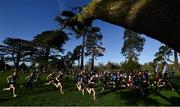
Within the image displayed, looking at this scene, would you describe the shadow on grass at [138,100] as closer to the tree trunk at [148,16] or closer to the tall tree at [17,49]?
the tree trunk at [148,16]

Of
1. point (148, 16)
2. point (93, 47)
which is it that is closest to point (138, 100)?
point (148, 16)

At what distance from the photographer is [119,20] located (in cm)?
451

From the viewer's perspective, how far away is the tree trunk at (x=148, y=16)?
12.8 ft

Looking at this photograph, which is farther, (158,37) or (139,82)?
(139,82)

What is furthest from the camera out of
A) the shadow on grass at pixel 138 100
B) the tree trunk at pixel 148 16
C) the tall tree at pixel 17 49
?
the tall tree at pixel 17 49

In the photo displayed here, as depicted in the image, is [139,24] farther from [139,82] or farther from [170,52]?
[170,52]

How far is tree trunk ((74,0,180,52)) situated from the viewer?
3898 millimetres

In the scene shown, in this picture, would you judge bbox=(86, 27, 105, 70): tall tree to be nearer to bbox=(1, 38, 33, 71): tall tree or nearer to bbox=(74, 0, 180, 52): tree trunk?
bbox=(1, 38, 33, 71): tall tree

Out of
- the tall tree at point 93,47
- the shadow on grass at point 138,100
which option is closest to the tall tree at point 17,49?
the tall tree at point 93,47

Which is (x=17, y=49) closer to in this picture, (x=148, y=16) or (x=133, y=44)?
(x=133, y=44)

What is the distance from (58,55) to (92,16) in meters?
81.6

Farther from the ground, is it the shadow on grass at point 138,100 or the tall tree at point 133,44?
the tall tree at point 133,44

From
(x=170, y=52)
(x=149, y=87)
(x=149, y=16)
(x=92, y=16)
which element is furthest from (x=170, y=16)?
(x=170, y=52)

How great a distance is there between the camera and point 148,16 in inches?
161
